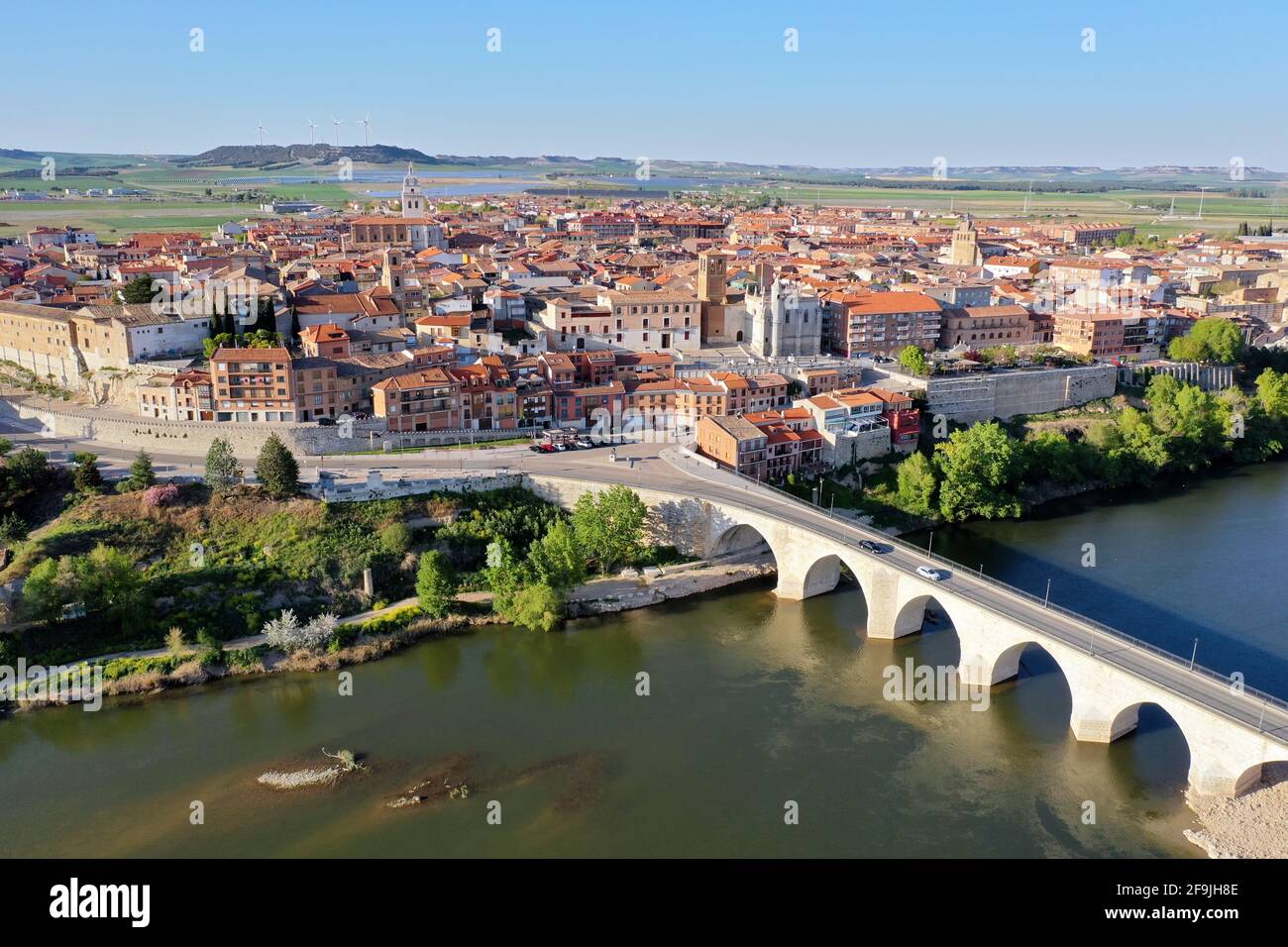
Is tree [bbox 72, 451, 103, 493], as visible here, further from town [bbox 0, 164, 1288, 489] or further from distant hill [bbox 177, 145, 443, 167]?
distant hill [bbox 177, 145, 443, 167]

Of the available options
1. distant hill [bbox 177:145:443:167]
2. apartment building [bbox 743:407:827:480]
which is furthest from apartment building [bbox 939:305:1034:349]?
distant hill [bbox 177:145:443:167]

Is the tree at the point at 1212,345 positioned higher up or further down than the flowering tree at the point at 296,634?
higher up

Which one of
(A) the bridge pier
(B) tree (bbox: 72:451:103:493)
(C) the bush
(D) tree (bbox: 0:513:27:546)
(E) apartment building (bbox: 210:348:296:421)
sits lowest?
(A) the bridge pier

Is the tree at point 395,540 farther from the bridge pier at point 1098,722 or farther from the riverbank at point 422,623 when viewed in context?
the bridge pier at point 1098,722

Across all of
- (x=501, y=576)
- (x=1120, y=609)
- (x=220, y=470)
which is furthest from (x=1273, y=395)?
(x=220, y=470)

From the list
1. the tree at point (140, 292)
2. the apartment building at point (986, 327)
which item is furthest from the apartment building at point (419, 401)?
the apartment building at point (986, 327)

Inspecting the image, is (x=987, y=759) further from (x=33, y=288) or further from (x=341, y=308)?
(x=33, y=288)
